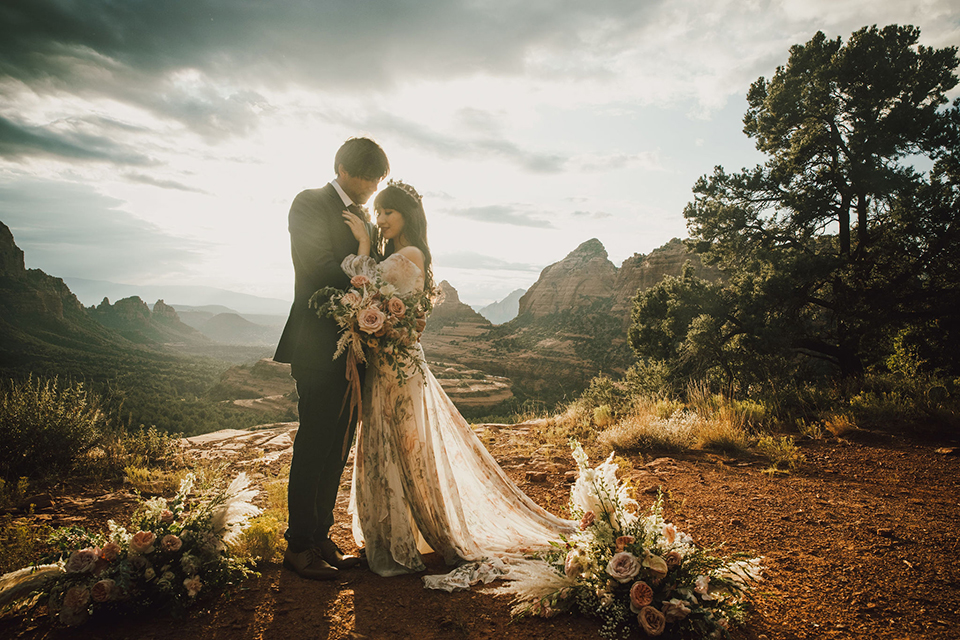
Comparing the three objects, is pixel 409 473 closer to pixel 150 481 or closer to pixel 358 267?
pixel 358 267

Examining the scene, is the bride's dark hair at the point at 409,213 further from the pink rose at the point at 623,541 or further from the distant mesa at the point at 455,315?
the distant mesa at the point at 455,315

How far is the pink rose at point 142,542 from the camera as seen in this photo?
1997 mm

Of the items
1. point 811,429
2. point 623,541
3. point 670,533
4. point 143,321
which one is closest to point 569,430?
point 811,429

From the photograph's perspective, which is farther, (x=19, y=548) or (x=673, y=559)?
(x=19, y=548)

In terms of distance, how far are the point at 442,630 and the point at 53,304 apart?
4756cm

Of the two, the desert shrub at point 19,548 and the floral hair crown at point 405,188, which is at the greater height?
the floral hair crown at point 405,188

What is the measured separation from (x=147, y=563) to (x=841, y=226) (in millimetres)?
17965

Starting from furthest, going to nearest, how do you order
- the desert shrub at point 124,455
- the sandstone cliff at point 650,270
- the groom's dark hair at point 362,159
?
the sandstone cliff at point 650,270, the desert shrub at point 124,455, the groom's dark hair at point 362,159

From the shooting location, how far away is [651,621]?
1.75 meters

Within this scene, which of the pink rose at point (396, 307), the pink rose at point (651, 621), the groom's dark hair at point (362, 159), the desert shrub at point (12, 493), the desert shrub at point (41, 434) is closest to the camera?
the pink rose at point (651, 621)

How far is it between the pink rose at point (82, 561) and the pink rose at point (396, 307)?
1766 millimetres

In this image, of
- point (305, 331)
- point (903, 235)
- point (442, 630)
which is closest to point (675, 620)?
point (442, 630)

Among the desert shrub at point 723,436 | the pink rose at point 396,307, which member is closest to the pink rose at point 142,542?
the pink rose at point 396,307

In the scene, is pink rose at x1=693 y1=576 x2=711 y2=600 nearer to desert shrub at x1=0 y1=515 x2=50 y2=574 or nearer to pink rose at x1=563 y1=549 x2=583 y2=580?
pink rose at x1=563 y1=549 x2=583 y2=580
